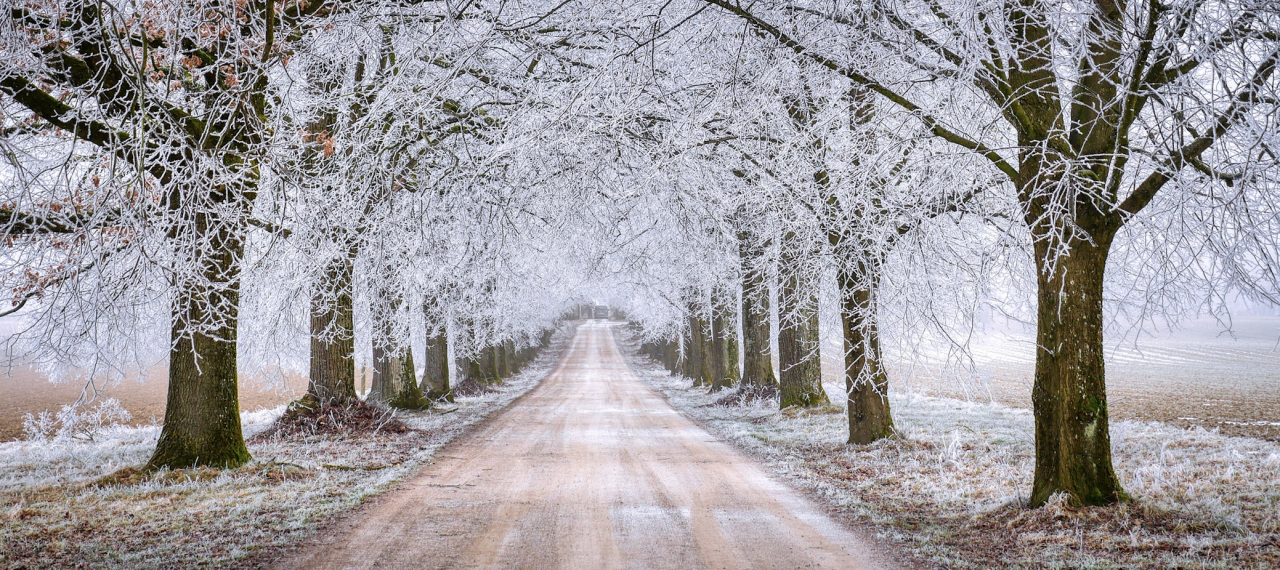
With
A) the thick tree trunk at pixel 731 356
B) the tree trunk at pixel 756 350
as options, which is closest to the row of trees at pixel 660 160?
the tree trunk at pixel 756 350

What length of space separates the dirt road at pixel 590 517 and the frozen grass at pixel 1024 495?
0.66m

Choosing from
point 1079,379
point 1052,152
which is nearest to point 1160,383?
point 1079,379

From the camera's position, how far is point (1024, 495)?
6.92m

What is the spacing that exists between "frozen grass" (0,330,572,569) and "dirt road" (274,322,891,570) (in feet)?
1.81

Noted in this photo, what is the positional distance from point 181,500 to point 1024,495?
820 cm

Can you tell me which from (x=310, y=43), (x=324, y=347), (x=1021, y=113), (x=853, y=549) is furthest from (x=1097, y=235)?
(x=324, y=347)

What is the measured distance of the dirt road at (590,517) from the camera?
5508mm

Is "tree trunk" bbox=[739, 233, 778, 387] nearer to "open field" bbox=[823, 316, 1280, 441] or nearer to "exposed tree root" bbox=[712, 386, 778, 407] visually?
"exposed tree root" bbox=[712, 386, 778, 407]

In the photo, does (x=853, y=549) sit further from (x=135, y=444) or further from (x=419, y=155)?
(x=135, y=444)

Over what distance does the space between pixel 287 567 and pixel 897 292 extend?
6.16m

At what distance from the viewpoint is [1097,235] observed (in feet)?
19.9

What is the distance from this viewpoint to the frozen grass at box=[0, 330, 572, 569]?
18.2 ft

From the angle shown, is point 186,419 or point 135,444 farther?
point 135,444

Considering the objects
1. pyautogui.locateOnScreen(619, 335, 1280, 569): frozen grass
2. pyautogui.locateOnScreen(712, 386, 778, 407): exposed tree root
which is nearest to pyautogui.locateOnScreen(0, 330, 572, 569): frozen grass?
pyautogui.locateOnScreen(619, 335, 1280, 569): frozen grass
